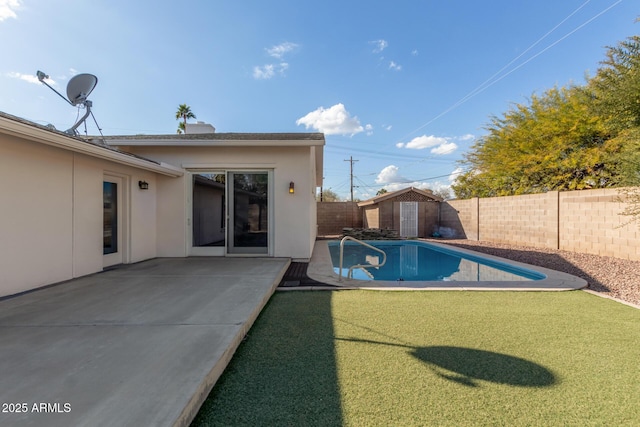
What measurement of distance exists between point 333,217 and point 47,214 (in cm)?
1549

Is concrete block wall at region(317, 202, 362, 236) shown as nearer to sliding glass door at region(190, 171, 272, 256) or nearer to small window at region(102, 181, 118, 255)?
sliding glass door at region(190, 171, 272, 256)

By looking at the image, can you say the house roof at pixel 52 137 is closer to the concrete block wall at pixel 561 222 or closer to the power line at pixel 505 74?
the concrete block wall at pixel 561 222

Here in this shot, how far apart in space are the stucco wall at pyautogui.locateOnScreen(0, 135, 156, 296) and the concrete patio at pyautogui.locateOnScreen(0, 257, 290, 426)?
0.48 m

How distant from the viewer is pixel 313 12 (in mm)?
11156

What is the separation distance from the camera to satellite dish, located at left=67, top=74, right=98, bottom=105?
736cm

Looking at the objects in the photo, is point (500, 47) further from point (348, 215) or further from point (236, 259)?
point (236, 259)

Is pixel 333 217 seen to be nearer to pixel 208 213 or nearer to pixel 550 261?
pixel 208 213

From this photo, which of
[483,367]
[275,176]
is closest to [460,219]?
[275,176]

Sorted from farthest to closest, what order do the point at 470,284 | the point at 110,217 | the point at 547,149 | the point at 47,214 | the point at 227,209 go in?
the point at 547,149 < the point at 227,209 < the point at 110,217 < the point at 470,284 < the point at 47,214

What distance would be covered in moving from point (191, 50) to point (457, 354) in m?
12.8

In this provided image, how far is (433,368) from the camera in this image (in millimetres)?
2715

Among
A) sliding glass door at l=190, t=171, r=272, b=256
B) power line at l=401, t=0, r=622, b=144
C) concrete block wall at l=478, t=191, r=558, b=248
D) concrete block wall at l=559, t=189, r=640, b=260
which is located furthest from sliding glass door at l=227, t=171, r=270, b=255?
power line at l=401, t=0, r=622, b=144

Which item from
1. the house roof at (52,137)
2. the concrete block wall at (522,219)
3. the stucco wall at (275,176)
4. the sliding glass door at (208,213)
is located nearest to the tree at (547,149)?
the concrete block wall at (522,219)

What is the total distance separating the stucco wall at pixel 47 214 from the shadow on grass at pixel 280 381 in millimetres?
4264
